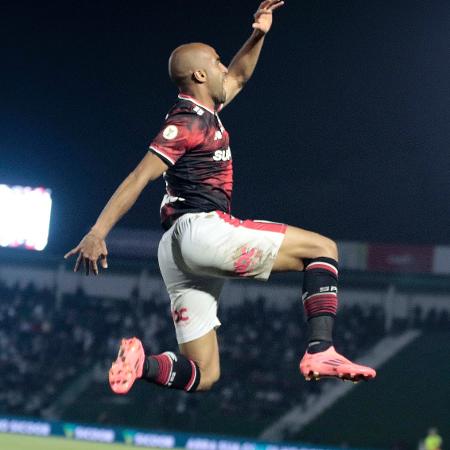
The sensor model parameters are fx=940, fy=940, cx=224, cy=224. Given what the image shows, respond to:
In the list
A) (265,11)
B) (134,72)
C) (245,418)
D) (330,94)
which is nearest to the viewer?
(265,11)

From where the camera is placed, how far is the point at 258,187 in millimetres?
22922

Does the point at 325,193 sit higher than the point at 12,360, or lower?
higher

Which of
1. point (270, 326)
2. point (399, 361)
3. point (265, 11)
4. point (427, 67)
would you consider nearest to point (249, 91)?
point (427, 67)

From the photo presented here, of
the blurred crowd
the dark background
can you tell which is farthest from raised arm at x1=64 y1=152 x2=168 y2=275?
the dark background

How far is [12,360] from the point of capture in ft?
74.1

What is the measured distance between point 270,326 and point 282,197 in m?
3.16

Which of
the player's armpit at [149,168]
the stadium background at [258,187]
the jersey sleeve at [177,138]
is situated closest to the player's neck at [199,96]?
the jersey sleeve at [177,138]

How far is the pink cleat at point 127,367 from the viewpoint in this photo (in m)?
4.66

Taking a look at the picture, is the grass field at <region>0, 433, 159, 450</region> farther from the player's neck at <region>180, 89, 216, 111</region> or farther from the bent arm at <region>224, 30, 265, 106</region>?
the player's neck at <region>180, 89, 216, 111</region>

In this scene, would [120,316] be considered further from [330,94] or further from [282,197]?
[330,94]

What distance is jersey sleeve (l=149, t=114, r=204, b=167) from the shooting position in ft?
15.2

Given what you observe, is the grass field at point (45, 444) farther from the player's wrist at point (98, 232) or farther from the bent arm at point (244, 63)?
the player's wrist at point (98, 232)

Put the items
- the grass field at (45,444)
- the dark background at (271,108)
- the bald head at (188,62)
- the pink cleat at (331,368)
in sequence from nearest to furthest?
the pink cleat at (331,368), the bald head at (188,62), the grass field at (45,444), the dark background at (271,108)

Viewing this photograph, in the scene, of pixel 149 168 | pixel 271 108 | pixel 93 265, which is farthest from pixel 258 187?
pixel 93 265
